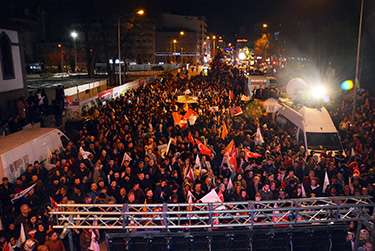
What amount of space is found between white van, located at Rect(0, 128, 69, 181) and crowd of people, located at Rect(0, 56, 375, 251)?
34 cm

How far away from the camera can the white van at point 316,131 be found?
44.8 ft

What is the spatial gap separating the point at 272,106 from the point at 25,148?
42.7ft

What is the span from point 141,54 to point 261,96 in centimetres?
7789

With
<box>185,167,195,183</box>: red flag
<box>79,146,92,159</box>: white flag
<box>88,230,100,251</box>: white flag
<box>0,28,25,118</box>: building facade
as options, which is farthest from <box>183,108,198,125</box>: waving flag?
<box>88,230,100,251</box>: white flag

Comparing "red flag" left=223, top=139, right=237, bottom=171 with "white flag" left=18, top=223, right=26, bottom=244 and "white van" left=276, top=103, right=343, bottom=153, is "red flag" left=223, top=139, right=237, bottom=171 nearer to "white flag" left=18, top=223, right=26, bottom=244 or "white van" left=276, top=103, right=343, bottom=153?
"white van" left=276, top=103, right=343, bottom=153

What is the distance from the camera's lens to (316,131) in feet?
45.8

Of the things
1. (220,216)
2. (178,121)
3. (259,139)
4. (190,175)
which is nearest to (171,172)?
(190,175)

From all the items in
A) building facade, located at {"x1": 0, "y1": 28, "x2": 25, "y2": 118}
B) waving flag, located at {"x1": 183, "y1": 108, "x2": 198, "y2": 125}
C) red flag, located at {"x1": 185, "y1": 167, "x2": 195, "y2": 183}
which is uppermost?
building facade, located at {"x1": 0, "y1": 28, "x2": 25, "y2": 118}

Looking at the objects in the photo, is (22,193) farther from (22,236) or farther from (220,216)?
(220,216)

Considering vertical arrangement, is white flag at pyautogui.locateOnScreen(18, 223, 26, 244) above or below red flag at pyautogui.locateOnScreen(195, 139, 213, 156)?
below

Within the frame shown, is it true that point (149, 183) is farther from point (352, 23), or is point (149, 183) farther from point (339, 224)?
point (352, 23)

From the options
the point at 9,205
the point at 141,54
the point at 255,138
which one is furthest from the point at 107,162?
the point at 141,54

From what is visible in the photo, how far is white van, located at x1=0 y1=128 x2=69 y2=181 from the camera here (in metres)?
9.87

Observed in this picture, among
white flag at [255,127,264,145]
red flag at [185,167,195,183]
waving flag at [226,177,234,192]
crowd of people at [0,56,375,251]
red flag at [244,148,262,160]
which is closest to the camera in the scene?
crowd of people at [0,56,375,251]
